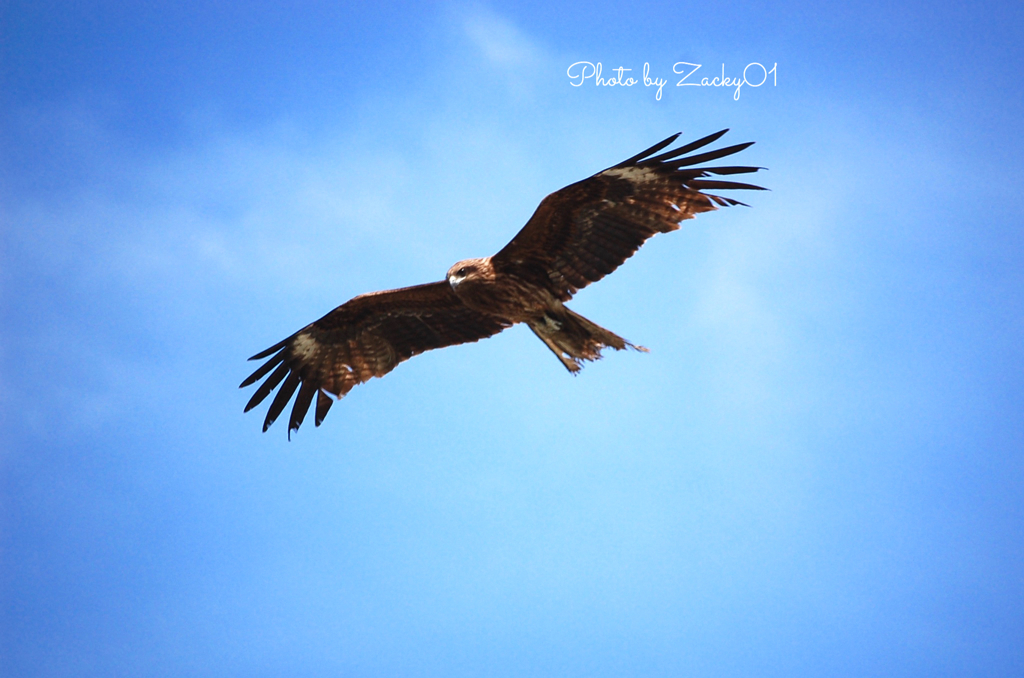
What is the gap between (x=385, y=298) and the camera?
9086 mm

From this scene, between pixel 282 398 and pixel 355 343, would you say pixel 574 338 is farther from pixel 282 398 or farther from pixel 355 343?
pixel 282 398

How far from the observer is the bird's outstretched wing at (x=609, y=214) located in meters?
7.94

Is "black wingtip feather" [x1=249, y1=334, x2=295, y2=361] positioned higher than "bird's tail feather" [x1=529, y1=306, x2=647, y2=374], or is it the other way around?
"black wingtip feather" [x1=249, y1=334, x2=295, y2=361]

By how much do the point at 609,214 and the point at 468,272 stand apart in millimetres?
1405

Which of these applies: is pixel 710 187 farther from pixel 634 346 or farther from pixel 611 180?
pixel 634 346

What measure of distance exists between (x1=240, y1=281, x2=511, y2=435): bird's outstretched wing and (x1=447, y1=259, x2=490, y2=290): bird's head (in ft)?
2.49

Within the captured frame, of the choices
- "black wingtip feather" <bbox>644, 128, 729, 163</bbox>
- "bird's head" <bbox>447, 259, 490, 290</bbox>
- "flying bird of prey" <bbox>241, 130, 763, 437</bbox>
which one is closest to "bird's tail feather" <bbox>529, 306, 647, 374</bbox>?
"flying bird of prey" <bbox>241, 130, 763, 437</bbox>

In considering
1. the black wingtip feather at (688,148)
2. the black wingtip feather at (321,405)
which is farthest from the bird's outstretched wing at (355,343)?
the black wingtip feather at (688,148)

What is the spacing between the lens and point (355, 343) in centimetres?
952

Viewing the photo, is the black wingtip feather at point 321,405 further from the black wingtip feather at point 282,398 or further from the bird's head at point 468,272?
the bird's head at point 468,272

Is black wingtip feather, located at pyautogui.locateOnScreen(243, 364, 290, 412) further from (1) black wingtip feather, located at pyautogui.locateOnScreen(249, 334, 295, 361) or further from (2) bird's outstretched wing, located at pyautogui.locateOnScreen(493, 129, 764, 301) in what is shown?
(2) bird's outstretched wing, located at pyautogui.locateOnScreen(493, 129, 764, 301)

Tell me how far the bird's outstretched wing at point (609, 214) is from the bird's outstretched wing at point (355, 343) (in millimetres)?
1145

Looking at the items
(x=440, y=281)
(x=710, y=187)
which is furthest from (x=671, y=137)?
(x=440, y=281)

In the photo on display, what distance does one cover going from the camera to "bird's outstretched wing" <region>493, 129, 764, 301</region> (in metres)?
7.94
